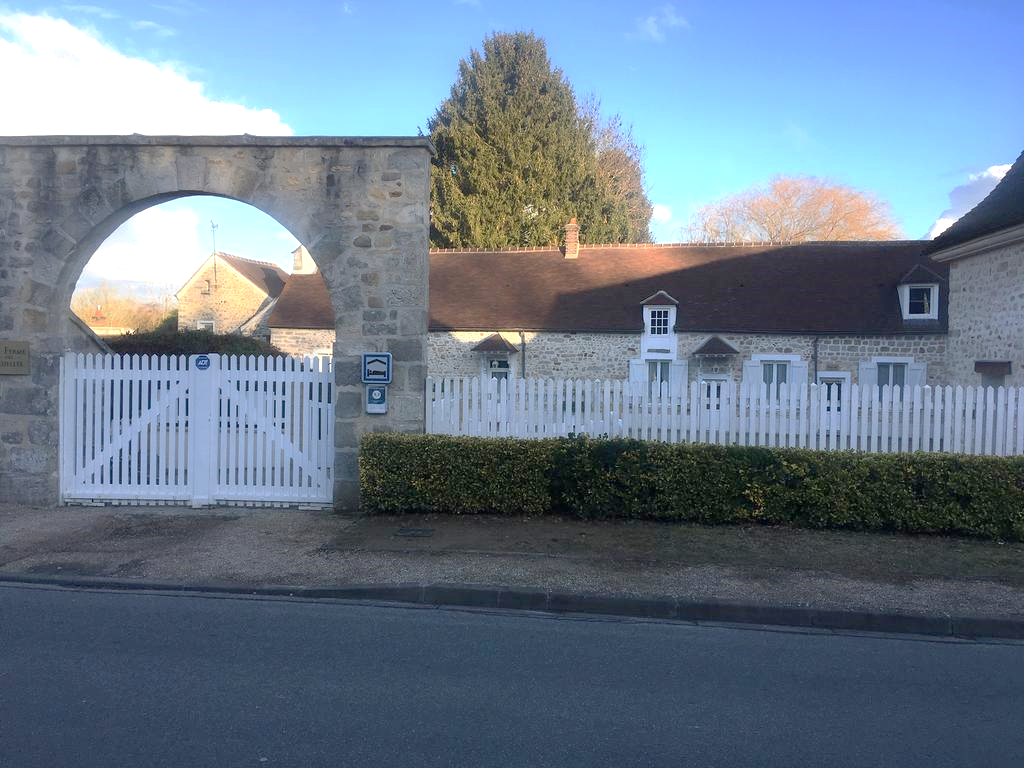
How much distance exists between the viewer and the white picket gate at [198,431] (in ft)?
32.9

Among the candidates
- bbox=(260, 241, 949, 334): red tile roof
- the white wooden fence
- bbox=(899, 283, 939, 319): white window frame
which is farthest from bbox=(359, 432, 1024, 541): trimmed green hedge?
bbox=(899, 283, 939, 319): white window frame

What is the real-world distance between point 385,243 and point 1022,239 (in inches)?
392

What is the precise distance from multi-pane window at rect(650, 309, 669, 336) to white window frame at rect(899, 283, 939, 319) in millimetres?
6694

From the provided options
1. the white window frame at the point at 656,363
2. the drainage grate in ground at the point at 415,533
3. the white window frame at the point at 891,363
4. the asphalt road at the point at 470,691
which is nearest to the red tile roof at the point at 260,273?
the white window frame at the point at 656,363

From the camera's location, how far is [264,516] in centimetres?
977

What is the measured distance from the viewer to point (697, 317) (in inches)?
975

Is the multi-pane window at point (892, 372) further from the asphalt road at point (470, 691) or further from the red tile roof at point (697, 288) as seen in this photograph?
the asphalt road at point (470, 691)

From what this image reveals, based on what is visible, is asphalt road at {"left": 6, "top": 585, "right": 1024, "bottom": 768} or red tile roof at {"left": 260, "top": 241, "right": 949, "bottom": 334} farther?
red tile roof at {"left": 260, "top": 241, "right": 949, "bottom": 334}

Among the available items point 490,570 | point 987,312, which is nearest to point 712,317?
point 987,312

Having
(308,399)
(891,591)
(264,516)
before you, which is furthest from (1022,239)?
(264,516)

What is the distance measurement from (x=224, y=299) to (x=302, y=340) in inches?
677

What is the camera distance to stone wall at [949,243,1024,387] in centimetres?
1355

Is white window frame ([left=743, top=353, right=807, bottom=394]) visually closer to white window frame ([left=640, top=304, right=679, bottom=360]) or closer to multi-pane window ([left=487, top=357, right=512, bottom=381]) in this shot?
white window frame ([left=640, top=304, right=679, bottom=360])

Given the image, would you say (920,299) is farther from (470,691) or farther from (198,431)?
(470,691)
